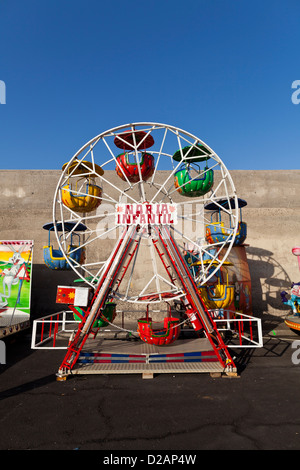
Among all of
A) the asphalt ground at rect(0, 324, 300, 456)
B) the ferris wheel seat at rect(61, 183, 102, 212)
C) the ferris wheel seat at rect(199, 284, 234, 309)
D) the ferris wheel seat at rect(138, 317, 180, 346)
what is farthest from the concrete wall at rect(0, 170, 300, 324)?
the ferris wheel seat at rect(138, 317, 180, 346)

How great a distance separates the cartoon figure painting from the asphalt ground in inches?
205

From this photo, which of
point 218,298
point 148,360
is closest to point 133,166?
point 148,360

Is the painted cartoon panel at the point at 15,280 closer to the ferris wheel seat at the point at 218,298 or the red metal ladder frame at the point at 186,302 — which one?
the red metal ladder frame at the point at 186,302

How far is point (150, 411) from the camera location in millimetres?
5727

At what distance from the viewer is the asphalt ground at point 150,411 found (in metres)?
4.59

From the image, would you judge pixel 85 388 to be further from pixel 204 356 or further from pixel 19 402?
pixel 204 356

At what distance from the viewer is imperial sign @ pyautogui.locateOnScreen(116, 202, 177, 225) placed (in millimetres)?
8078

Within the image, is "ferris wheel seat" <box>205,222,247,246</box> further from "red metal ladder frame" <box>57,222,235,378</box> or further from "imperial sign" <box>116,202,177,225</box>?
"red metal ladder frame" <box>57,222,235,378</box>

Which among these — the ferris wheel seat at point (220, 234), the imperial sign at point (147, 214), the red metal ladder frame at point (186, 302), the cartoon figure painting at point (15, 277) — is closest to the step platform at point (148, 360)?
the red metal ladder frame at point (186, 302)

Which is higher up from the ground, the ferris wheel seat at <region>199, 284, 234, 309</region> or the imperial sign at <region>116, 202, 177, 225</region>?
the imperial sign at <region>116, 202, 177, 225</region>

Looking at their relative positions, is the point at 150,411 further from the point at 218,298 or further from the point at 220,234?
the point at 220,234

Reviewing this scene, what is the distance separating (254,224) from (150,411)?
14.4 m

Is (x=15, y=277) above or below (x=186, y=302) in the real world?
above

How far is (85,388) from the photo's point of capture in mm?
6902
